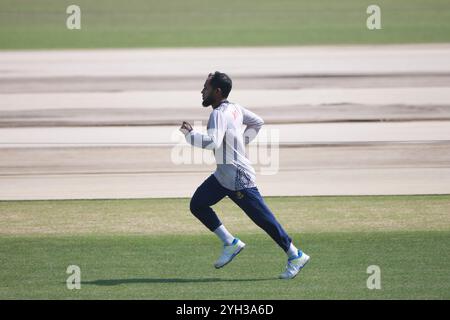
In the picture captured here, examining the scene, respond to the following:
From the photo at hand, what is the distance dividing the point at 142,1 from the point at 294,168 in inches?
1332

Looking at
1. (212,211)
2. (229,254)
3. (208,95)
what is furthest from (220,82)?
(229,254)

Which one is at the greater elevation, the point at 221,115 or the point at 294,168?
the point at 221,115

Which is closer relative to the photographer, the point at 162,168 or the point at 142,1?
the point at 162,168

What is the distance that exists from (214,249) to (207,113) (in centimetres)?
1285

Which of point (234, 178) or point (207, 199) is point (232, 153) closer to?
point (234, 178)

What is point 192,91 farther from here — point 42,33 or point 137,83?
point 42,33

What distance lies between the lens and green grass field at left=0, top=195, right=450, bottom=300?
963 cm

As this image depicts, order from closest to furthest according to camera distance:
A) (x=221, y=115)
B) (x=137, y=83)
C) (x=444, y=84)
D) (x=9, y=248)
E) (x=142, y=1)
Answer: (x=221, y=115), (x=9, y=248), (x=444, y=84), (x=137, y=83), (x=142, y=1)

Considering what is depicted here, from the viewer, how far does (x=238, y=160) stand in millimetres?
10273

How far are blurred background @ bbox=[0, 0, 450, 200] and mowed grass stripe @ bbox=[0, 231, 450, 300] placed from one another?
3485 mm

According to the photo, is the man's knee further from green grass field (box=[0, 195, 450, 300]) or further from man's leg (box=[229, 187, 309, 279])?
green grass field (box=[0, 195, 450, 300])

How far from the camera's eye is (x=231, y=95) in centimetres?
2683
